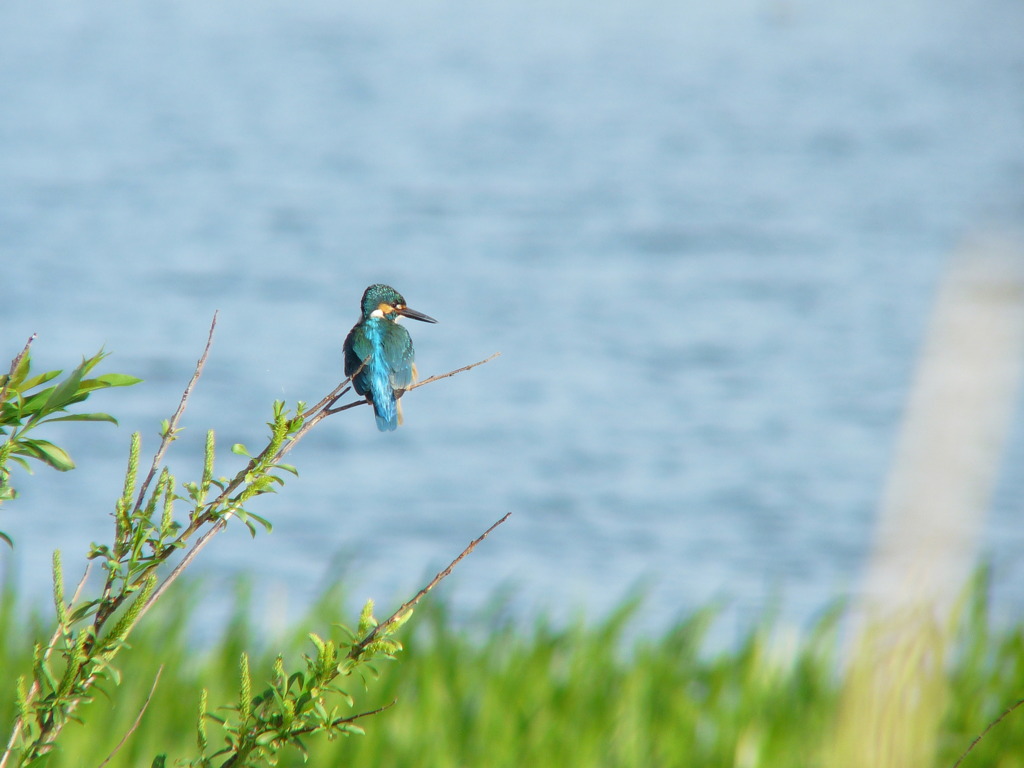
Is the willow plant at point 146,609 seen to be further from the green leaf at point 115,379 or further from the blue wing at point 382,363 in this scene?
Answer: the blue wing at point 382,363

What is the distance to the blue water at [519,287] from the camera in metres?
8.90

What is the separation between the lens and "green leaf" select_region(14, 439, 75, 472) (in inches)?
61.1

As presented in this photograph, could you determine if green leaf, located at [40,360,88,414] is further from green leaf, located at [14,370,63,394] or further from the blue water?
the blue water

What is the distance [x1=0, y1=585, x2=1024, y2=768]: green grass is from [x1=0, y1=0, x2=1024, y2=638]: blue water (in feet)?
1.40

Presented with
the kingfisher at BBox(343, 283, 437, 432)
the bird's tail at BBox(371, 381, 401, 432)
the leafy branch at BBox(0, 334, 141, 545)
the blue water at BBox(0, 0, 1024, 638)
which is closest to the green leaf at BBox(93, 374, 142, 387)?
the leafy branch at BBox(0, 334, 141, 545)

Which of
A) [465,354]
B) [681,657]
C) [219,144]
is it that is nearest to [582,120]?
[219,144]

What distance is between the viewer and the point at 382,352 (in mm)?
2352

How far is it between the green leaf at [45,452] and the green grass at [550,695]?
2.19 metres

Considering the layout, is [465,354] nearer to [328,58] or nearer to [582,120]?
[582,120]

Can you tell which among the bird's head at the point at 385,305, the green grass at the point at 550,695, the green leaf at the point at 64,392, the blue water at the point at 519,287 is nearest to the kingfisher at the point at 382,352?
the bird's head at the point at 385,305

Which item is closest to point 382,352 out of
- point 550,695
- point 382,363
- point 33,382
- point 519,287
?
point 382,363

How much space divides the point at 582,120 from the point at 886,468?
1218 cm

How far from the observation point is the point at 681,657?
178 inches

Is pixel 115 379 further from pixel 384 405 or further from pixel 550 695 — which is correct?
pixel 550 695
